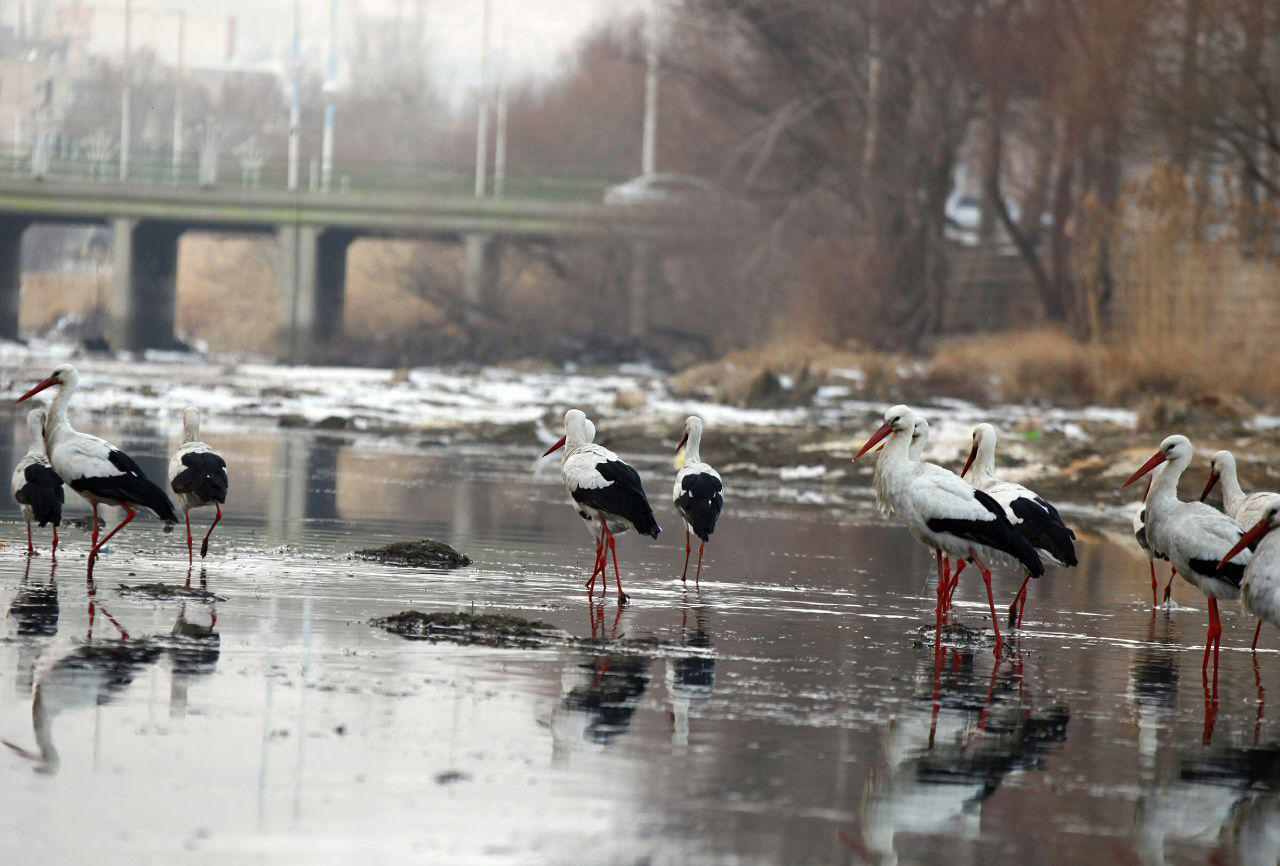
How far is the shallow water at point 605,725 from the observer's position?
5.83 metres

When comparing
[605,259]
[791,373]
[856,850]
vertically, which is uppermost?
[605,259]

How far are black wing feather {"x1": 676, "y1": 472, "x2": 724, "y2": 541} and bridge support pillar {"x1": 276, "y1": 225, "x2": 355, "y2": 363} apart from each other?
52239 millimetres

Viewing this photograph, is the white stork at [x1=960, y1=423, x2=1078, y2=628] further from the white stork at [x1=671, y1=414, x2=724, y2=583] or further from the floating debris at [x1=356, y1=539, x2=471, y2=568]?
the floating debris at [x1=356, y1=539, x2=471, y2=568]

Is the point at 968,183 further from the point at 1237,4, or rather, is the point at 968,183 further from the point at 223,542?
the point at 223,542

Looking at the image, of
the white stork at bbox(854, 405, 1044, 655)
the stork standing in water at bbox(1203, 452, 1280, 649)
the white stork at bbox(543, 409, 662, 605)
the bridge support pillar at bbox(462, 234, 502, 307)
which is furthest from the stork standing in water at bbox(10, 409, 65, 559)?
the bridge support pillar at bbox(462, 234, 502, 307)

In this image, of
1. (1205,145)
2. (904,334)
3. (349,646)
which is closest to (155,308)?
(904,334)

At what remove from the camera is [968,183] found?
10681 centimetres

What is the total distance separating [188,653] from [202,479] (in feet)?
11.9

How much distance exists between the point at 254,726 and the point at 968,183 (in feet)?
338

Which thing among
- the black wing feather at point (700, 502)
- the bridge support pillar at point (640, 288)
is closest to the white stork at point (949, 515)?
the black wing feather at point (700, 502)

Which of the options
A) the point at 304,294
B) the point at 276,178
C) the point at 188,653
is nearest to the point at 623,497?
the point at 188,653

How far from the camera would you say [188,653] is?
8.46 m

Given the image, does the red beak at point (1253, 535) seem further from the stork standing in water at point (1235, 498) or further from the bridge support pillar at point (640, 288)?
the bridge support pillar at point (640, 288)

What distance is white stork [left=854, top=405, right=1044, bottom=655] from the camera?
10461 mm
